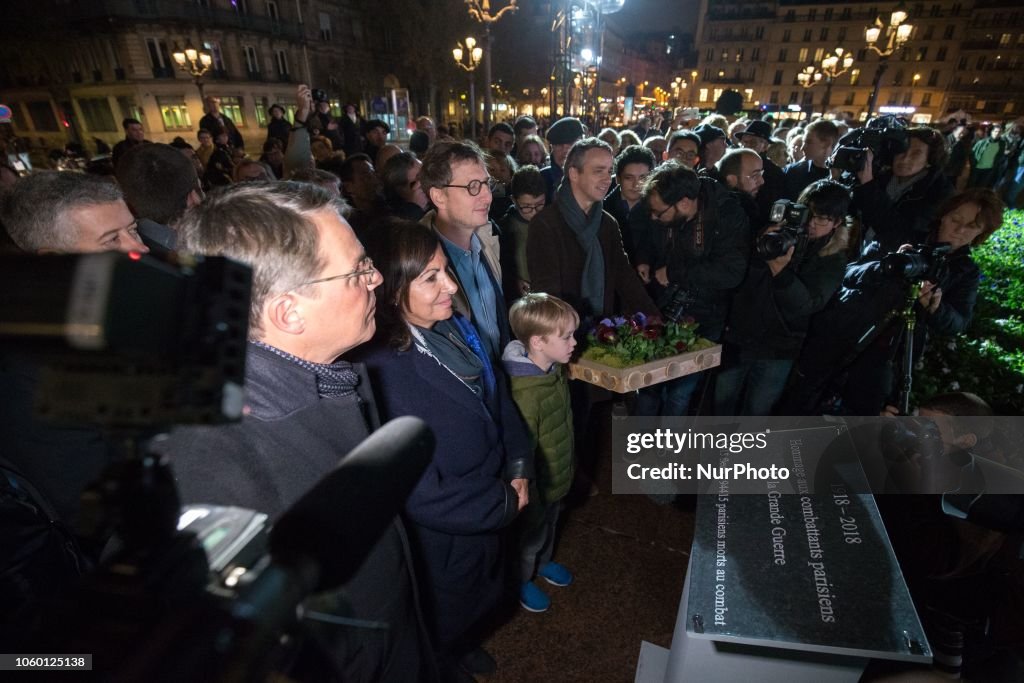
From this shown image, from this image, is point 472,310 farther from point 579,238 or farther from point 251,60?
point 251,60

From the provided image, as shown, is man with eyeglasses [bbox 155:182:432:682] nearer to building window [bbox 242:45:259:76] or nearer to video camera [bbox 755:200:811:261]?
video camera [bbox 755:200:811:261]

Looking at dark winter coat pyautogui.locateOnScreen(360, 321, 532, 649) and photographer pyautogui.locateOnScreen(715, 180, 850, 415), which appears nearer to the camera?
dark winter coat pyautogui.locateOnScreen(360, 321, 532, 649)

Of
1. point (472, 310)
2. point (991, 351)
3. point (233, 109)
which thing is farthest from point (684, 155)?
point (233, 109)

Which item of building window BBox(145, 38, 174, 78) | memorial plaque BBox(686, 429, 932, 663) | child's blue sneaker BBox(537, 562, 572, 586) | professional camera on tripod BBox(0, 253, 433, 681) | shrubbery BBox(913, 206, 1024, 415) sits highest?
building window BBox(145, 38, 174, 78)

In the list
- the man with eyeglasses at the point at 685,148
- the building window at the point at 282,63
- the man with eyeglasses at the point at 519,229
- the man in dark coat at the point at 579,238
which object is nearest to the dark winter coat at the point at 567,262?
the man in dark coat at the point at 579,238

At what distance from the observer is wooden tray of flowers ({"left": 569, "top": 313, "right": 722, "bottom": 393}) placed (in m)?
3.00

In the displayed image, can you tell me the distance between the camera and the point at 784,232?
10.1 ft

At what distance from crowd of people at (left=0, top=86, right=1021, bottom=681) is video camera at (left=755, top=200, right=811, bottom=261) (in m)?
0.01

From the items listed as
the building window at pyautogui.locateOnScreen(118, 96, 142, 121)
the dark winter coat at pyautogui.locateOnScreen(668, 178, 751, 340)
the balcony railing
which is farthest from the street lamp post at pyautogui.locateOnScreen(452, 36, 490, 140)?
the building window at pyautogui.locateOnScreen(118, 96, 142, 121)

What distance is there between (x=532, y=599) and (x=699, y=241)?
8.89 feet

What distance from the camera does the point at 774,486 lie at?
6.42 ft

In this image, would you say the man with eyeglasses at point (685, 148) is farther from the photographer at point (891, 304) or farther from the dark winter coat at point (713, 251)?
the photographer at point (891, 304)

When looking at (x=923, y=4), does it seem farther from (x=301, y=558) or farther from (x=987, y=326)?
(x=301, y=558)

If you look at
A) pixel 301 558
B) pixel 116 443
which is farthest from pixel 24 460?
pixel 301 558
